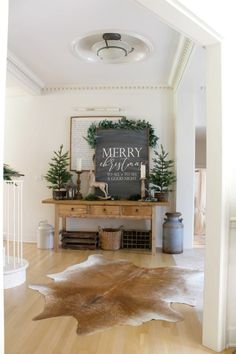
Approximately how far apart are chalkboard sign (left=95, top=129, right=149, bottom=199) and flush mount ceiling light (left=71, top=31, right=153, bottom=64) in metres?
1.37

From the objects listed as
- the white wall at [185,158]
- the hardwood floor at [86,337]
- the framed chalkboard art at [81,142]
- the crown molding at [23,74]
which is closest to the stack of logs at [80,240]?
the framed chalkboard art at [81,142]

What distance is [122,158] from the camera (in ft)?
16.8

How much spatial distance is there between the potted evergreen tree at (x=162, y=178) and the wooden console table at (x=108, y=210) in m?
0.29

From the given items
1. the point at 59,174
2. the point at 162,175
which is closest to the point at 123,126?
the point at 162,175

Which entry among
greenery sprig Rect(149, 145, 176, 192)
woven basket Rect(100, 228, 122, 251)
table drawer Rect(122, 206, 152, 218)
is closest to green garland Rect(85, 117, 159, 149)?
greenery sprig Rect(149, 145, 176, 192)

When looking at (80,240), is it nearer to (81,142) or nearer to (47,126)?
(81,142)

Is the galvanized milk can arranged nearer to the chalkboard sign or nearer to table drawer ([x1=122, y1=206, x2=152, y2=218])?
table drawer ([x1=122, y1=206, x2=152, y2=218])

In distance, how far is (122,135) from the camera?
16.8 ft

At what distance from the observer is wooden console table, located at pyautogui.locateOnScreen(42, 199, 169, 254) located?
178 inches

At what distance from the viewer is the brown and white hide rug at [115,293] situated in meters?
2.51

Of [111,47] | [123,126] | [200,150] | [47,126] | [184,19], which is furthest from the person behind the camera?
[200,150]

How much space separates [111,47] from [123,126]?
1.61 meters

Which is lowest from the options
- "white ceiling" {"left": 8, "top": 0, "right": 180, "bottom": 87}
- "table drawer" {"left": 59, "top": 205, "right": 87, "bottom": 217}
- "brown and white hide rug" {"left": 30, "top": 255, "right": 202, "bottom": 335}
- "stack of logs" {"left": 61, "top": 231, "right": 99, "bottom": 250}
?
"brown and white hide rug" {"left": 30, "top": 255, "right": 202, "bottom": 335}

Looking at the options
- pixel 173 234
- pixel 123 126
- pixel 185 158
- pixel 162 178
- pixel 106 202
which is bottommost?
pixel 173 234
